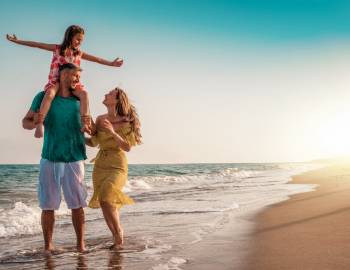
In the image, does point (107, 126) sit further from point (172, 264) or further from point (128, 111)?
point (172, 264)

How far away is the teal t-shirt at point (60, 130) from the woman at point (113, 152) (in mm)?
385

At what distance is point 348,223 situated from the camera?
558cm

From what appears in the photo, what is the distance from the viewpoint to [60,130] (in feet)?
15.1

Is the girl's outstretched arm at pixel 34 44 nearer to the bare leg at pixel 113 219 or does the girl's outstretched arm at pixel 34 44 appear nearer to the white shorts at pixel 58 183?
the white shorts at pixel 58 183

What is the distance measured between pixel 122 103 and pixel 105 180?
930mm

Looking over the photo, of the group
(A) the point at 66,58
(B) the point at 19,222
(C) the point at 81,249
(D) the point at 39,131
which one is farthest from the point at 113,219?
(B) the point at 19,222

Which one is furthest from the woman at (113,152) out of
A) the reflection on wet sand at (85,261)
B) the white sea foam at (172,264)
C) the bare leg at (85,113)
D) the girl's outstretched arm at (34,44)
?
the white sea foam at (172,264)

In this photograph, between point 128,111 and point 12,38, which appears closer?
point 12,38

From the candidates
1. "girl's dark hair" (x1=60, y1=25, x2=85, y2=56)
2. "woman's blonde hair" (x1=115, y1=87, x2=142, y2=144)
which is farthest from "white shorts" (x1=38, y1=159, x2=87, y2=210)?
"girl's dark hair" (x1=60, y1=25, x2=85, y2=56)

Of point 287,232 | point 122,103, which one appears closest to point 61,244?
point 122,103

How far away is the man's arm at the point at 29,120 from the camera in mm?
4406

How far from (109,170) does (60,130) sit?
0.78 metres

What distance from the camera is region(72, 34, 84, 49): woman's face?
187 inches

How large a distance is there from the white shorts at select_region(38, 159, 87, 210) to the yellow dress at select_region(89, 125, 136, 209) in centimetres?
33
